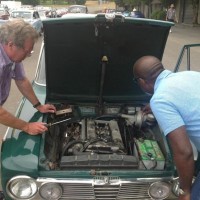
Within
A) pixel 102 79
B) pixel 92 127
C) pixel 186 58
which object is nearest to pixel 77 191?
pixel 92 127

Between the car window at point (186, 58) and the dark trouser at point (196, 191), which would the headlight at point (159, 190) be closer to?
the dark trouser at point (196, 191)

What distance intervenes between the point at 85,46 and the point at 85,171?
140cm

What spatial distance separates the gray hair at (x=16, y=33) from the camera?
286 centimetres

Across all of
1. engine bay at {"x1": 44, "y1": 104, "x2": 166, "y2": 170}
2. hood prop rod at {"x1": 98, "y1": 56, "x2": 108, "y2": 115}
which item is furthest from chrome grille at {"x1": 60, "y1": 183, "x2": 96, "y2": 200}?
hood prop rod at {"x1": 98, "y1": 56, "x2": 108, "y2": 115}

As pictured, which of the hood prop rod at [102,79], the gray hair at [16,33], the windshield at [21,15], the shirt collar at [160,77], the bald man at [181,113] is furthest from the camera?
the windshield at [21,15]

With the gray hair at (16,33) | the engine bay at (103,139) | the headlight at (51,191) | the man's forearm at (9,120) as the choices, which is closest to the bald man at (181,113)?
the engine bay at (103,139)

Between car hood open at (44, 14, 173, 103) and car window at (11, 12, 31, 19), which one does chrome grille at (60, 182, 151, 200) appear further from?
car window at (11, 12, 31, 19)

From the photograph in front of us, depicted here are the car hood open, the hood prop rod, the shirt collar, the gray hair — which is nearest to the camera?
the shirt collar

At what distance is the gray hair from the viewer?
2863mm

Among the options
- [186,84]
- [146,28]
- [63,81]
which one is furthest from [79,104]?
[186,84]

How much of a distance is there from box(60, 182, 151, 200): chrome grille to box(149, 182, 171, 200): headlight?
0.04m

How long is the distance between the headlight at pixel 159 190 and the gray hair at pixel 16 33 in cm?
148

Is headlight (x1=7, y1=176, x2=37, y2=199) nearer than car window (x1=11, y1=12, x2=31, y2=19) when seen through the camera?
Yes

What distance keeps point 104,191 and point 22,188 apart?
0.62 meters
